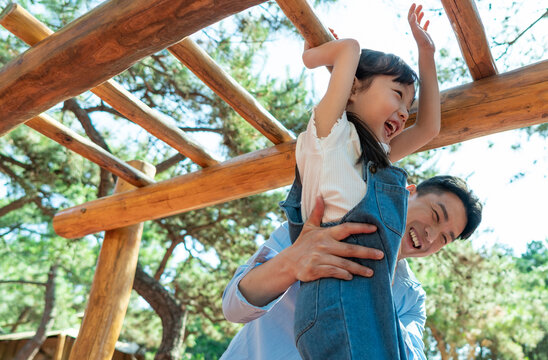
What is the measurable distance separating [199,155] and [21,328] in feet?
44.9

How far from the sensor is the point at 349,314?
118 cm

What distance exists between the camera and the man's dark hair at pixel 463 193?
185cm

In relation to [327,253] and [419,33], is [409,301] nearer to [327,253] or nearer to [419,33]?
[327,253]

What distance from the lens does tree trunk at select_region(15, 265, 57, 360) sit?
378 inches

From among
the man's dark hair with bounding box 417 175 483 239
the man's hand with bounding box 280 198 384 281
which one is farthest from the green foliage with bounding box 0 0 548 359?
the man's hand with bounding box 280 198 384 281

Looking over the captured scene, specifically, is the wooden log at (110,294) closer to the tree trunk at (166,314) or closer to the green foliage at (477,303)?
the tree trunk at (166,314)

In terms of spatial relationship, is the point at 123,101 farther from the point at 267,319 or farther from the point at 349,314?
the point at 349,314

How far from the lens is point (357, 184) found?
136 centimetres

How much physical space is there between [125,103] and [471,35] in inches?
65.6

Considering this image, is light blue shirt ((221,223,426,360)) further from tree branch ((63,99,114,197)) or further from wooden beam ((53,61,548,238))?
tree branch ((63,99,114,197))

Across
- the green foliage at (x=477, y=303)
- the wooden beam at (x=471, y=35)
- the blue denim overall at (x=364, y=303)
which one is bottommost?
the blue denim overall at (x=364, y=303)

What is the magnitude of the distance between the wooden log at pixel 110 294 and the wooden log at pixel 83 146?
33 centimetres

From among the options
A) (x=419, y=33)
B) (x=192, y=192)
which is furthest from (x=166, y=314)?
Result: (x=419, y=33)

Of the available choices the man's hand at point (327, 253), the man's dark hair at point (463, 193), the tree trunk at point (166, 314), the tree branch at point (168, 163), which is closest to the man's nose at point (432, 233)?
the man's dark hair at point (463, 193)
